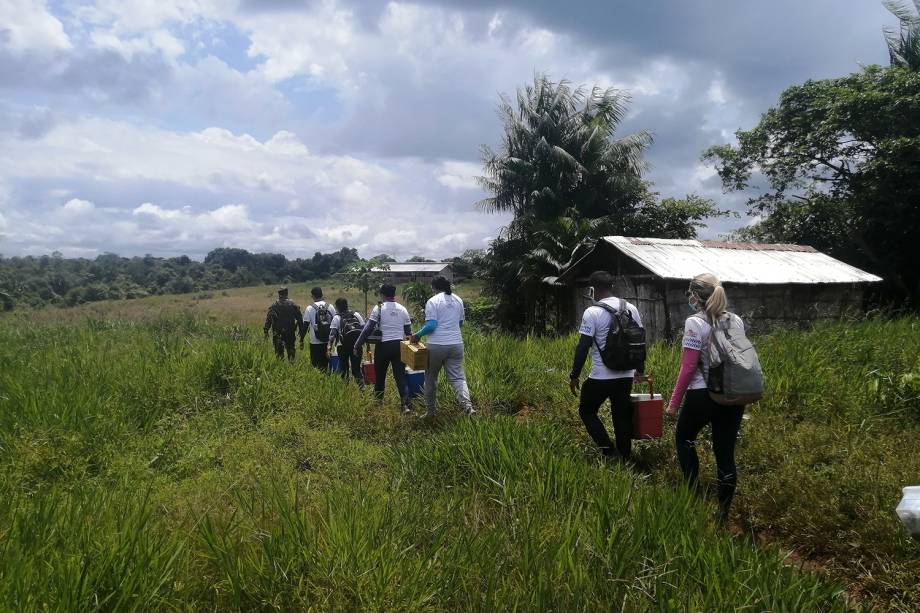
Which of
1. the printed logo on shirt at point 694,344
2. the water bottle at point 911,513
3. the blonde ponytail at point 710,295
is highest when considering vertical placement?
the blonde ponytail at point 710,295

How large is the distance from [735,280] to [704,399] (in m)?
8.55

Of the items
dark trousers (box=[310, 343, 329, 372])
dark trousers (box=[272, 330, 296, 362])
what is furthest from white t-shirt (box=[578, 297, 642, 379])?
dark trousers (box=[272, 330, 296, 362])

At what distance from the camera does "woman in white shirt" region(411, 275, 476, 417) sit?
6.11 m

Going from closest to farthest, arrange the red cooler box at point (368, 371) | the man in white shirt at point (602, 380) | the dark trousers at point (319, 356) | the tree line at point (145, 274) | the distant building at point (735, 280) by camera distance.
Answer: the man in white shirt at point (602, 380) < the red cooler box at point (368, 371) < the dark trousers at point (319, 356) < the distant building at point (735, 280) < the tree line at point (145, 274)

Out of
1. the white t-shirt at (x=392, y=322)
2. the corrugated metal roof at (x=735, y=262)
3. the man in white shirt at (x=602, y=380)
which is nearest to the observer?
the man in white shirt at (x=602, y=380)

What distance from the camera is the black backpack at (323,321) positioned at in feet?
27.6

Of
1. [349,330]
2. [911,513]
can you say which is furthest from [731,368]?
[349,330]

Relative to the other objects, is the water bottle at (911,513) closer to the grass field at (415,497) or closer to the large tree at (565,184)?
the grass field at (415,497)

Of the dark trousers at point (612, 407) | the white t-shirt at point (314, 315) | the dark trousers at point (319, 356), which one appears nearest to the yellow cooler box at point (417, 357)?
the dark trousers at point (612, 407)

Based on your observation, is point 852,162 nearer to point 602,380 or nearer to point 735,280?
point 735,280

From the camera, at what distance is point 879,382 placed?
6.00m

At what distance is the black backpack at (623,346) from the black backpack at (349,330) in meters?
4.35

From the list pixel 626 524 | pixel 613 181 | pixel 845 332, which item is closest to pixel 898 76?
pixel 613 181

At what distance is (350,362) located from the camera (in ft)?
27.8
